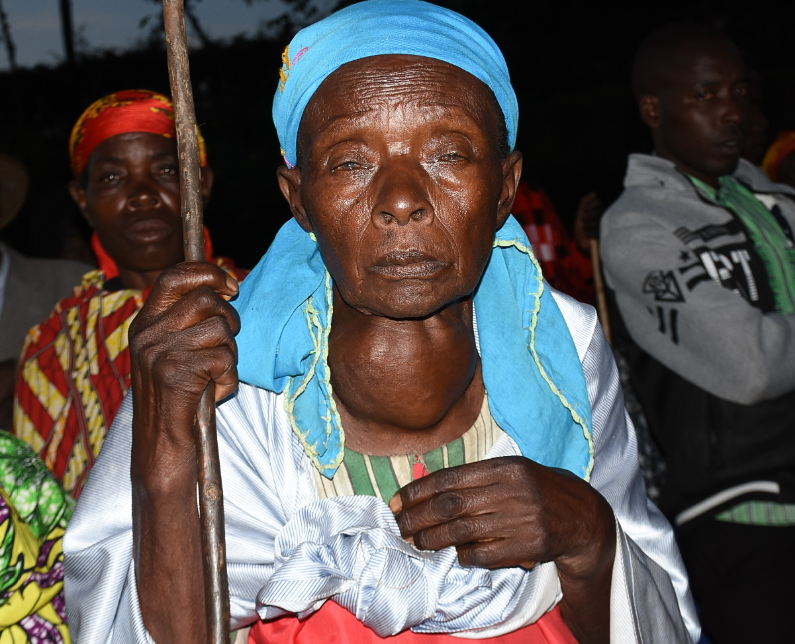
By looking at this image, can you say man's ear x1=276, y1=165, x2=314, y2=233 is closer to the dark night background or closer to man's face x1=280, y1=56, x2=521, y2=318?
man's face x1=280, y1=56, x2=521, y2=318

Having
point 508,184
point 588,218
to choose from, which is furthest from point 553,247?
point 508,184

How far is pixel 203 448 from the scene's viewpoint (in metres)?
1.62

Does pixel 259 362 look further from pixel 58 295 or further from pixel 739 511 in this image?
pixel 58 295

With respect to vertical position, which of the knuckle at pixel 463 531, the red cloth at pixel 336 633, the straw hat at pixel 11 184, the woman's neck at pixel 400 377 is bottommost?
the red cloth at pixel 336 633

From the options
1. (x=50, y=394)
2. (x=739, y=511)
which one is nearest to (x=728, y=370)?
(x=739, y=511)

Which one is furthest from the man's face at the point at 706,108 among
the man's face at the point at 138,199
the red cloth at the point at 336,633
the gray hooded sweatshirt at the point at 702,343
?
the red cloth at the point at 336,633

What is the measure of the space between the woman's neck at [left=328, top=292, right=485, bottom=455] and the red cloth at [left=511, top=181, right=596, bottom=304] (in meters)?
3.48

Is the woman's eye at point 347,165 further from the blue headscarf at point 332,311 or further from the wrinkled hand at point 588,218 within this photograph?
the wrinkled hand at point 588,218

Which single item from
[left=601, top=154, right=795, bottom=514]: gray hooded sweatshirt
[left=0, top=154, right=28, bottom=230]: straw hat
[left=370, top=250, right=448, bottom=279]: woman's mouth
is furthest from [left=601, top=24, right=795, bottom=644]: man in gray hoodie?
[left=0, top=154, right=28, bottom=230]: straw hat

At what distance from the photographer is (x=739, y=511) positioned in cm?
340

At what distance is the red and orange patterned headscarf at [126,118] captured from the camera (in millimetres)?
3541

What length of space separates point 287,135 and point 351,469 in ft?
2.27

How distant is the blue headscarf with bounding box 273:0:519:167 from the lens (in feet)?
5.97

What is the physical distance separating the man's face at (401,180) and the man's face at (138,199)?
1.76 meters
